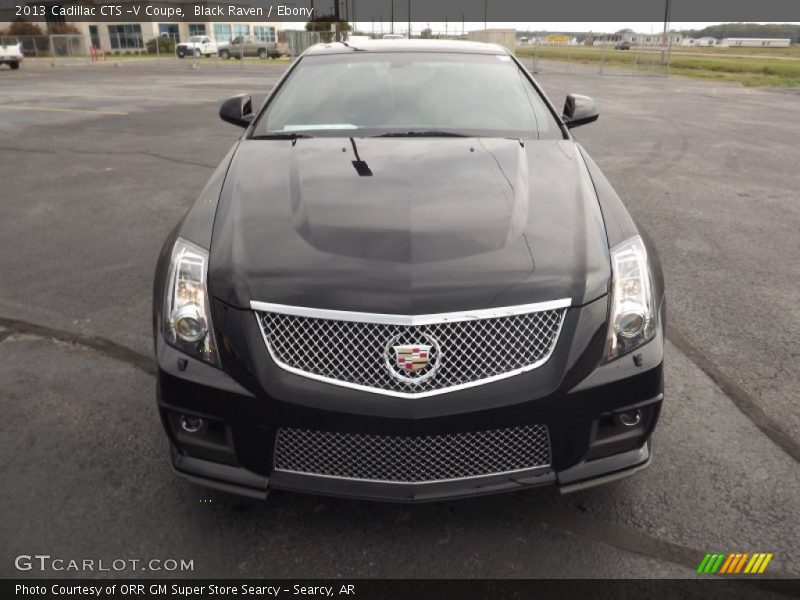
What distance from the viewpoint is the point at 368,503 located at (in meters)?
2.54

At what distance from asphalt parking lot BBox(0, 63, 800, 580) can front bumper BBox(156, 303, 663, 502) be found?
0.26m

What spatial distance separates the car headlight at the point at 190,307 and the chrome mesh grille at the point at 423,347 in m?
0.30

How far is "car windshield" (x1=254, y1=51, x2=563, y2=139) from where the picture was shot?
3500mm

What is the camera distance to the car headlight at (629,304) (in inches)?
88.2

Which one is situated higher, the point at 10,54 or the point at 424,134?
the point at 10,54

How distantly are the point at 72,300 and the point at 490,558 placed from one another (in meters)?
3.34

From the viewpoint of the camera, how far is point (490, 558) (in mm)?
2283

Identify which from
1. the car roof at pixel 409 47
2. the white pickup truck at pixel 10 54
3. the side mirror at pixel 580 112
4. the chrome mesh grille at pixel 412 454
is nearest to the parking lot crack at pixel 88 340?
the chrome mesh grille at pixel 412 454

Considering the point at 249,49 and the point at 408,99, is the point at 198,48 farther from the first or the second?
the point at 408,99

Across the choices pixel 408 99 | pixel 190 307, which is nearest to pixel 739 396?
pixel 408 99

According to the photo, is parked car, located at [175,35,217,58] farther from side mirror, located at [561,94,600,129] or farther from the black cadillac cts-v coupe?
the black cadillac cts-v coupe

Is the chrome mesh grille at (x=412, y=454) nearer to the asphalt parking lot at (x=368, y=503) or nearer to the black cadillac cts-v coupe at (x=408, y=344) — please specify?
the black cadillac cts-v coupe at (x=408, y=344)

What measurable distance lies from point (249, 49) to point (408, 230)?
165 ft

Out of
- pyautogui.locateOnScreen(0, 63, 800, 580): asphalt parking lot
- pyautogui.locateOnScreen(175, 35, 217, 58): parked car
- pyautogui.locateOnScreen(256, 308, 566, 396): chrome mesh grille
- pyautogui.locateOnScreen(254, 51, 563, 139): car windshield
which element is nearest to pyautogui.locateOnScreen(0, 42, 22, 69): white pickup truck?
pyautogui.locateOnScreen(175, 35, 217, 58): parked car
